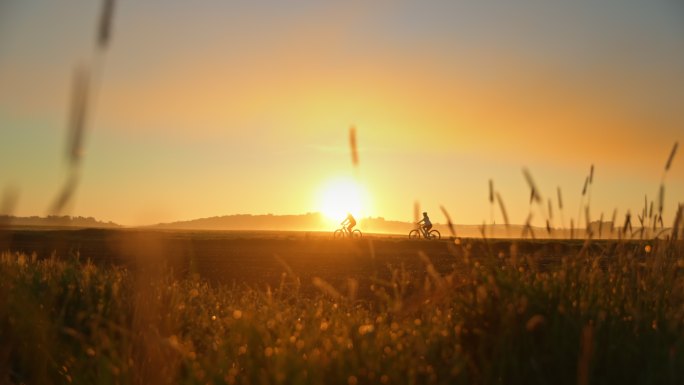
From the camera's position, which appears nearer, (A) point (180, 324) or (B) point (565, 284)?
(B) point (565, 284)

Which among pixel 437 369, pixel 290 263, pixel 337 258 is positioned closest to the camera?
pixel 437 369

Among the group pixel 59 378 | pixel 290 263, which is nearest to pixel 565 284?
pixel 59 378

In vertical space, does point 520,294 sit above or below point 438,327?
above

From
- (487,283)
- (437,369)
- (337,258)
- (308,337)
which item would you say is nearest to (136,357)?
(308,337)

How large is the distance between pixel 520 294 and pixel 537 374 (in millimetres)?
774

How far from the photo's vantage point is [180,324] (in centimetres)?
588

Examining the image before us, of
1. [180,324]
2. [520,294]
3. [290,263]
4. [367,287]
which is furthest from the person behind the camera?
[290,263]

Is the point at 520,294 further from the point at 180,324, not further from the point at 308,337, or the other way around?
the point at 180,324

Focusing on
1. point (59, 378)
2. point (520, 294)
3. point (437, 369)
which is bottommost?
point (59, 378)

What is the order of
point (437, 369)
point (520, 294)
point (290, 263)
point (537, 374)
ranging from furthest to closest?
point (290, 263), point (520, 294), point (437, 369), point (537, 374)

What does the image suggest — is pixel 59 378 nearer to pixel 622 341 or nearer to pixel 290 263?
pixel 622 341

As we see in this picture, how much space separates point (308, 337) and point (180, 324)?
209 cm

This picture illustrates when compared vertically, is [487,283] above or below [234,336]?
above

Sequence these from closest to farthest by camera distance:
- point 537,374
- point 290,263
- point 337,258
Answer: point 537,374 → point 290,263 → point 337,258
